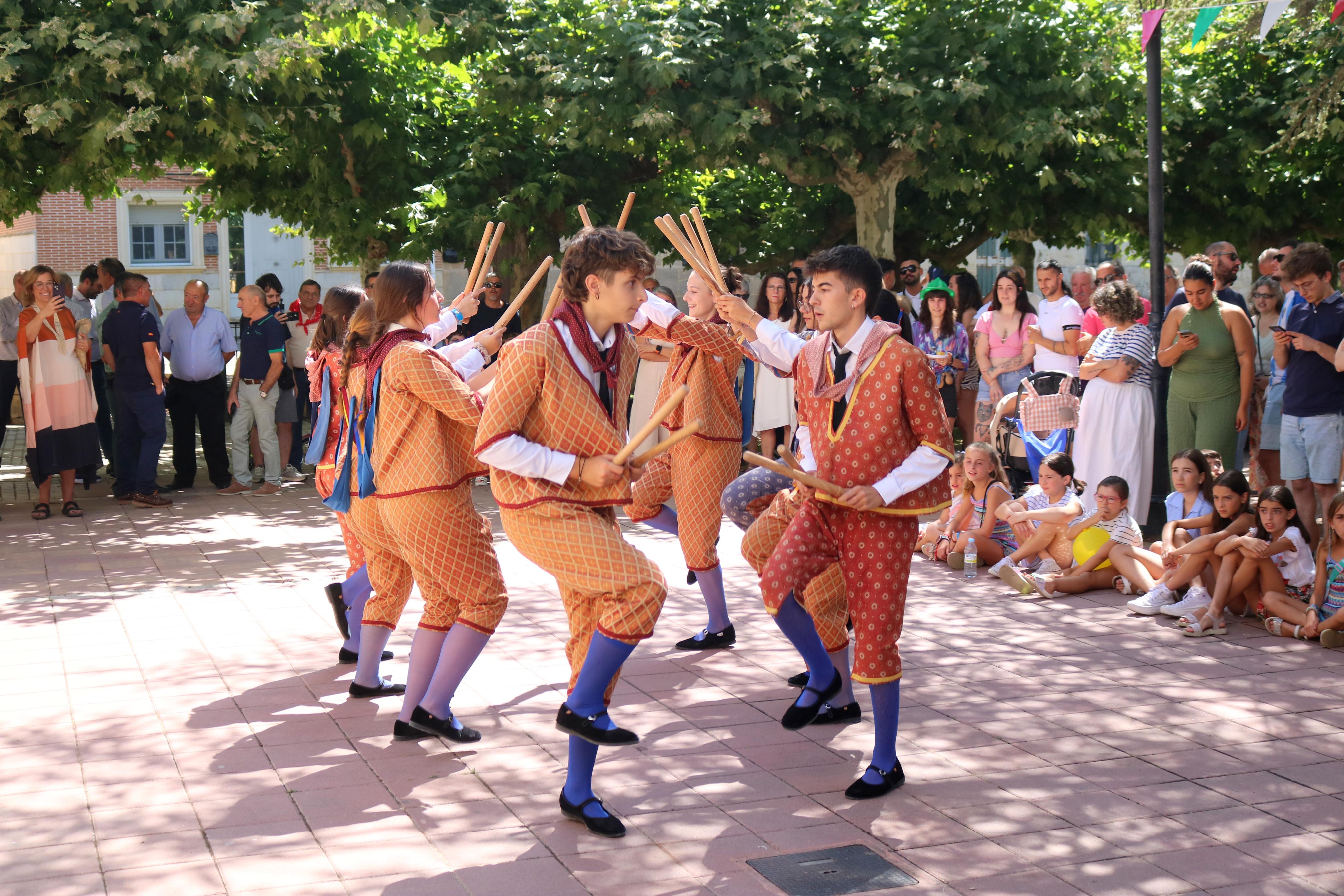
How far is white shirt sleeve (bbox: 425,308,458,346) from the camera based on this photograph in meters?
5.63

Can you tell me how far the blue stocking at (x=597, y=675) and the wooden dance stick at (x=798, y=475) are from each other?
2.34 feet

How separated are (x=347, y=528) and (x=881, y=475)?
104 inches

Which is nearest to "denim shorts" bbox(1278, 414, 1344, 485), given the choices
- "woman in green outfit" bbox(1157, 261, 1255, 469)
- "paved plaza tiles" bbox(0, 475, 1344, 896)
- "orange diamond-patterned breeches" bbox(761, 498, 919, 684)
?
"woman in green outfit" bbox(1157, 261, 1255, 469)

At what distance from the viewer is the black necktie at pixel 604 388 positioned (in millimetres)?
4438

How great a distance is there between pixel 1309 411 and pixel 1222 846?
4958mm

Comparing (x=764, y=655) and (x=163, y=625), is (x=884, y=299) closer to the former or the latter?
(x=764, y=655)

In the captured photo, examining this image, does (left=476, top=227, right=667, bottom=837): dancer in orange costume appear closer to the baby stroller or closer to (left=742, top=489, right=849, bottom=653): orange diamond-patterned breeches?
(left=742, top=489, right=849, bottom=653): orange diamond-patterned breeches

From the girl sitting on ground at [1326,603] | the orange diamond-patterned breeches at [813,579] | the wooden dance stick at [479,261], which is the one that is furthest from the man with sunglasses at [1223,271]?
the wooden dance stick at [479,261]

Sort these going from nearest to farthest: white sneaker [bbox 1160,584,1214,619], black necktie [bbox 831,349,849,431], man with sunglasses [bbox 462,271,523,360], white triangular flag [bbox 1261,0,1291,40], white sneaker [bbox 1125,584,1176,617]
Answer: black necktie [bbox 831,349,849,431] < white sneaker [bbox 1160,584,1214,619] < white sneaker [bbox 1125,584,1176,617] < white triangular flag [bbox 1261,0,1291,40] < man with sunglasses [bbox 462,271,523,360]

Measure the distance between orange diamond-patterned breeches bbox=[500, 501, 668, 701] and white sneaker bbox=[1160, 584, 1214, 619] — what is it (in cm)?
387

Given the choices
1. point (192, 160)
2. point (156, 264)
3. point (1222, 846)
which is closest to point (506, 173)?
point (192, 160)

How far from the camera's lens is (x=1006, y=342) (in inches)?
430

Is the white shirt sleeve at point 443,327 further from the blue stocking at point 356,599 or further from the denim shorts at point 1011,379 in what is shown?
the denim shorts at point 1011,379

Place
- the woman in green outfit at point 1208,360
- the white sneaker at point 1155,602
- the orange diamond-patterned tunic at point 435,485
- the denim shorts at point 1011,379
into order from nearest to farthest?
the orange diamond-patterned tunic at point 435,485
the white sneaker at point 1155,602
the woman in green outfit at point 1208,360
the denim shorts at point 1011,379
